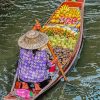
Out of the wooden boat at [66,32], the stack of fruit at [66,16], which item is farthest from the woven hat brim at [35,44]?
the stack of fruit at [66,16]

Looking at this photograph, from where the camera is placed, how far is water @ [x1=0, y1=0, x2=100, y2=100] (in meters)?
10.0

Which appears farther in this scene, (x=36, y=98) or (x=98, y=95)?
(x=98, y=95)

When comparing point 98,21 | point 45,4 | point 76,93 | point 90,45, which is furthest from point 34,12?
point 76,93

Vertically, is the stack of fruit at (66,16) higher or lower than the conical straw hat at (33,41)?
lower

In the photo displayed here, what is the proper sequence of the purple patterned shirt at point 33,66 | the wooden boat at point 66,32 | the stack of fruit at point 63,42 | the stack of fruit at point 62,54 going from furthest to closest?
the stack of fruit at point 63,42
the stack of fruit at point 62,54
the wooden boat at point 66,32
the purple patterned shirt at point 33,66

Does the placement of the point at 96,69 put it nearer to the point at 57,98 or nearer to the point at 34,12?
the point at 57,98

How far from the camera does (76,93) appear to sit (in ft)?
32.7

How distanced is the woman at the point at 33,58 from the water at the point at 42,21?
864mm

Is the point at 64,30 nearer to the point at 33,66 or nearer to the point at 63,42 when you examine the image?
the point at 63,42

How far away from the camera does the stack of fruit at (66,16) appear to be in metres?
12.8

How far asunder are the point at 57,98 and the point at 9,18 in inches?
256

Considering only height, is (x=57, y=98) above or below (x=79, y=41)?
below

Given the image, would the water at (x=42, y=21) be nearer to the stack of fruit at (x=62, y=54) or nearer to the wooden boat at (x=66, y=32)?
the wooden boat at (x=66, y=32)

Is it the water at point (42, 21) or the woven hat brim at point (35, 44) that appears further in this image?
the water at point (42, 21)
